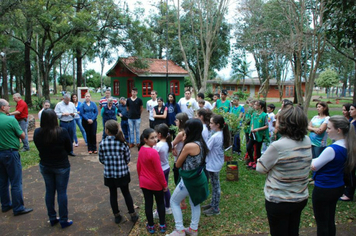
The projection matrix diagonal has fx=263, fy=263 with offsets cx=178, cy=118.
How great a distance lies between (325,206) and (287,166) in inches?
35.7

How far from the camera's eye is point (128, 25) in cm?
1959

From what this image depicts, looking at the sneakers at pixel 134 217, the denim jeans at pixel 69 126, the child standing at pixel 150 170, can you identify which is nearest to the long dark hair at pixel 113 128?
the child standing at pixel 150 170

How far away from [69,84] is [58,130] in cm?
6426

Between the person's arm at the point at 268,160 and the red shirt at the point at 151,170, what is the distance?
1.36 m

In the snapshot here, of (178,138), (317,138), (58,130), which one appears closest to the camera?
(58,130)

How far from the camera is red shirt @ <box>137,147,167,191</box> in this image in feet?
11.1

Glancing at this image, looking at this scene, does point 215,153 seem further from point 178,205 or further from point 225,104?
point 225,104

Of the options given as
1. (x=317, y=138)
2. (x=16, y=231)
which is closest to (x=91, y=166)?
(x=16, y=231)

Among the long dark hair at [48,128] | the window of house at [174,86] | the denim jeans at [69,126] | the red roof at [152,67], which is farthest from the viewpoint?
the window of house at [174,86]

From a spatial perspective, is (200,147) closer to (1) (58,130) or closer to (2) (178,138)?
(2) (178,138)

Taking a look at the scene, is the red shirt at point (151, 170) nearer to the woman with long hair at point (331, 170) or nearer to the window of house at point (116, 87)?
the woman with long hair at point (331, 170)

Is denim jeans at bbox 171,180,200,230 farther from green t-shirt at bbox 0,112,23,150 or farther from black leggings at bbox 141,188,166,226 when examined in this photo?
green t-shirt at bbox 0,112,23,150

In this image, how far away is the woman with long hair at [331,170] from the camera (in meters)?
2.82

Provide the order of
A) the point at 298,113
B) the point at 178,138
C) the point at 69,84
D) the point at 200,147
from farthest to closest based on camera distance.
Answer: the point at 69,84 → the point at 178,138 → the point at 200,147 → the point at 298,113
